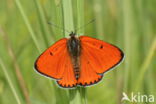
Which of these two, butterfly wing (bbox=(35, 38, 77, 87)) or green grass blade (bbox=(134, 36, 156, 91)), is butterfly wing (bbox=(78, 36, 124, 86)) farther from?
green grass blade (bbox=(134, 36, 156, 91))

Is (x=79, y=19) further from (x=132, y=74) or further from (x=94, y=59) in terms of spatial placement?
(x=132, y=74)

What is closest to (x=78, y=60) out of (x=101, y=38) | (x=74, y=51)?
(x=74, y=51)

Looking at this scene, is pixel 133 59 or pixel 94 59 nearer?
pixel 94 59

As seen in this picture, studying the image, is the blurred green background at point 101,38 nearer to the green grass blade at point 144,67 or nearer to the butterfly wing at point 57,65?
the green grass blade at point 144,67

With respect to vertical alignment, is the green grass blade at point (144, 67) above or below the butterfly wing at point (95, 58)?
below

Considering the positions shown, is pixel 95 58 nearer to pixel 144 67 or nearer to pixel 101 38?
pixel 144 67

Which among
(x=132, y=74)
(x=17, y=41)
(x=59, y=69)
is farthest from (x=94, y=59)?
(x=17, y=41)

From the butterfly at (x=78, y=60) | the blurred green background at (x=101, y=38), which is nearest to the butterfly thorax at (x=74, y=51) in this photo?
the butterfly at (x=78, y=60)

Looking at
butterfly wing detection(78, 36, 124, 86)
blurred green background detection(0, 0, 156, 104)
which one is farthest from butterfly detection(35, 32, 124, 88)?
blurred green background detection(0, 0, 156, 104)
